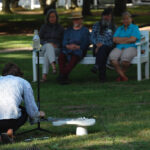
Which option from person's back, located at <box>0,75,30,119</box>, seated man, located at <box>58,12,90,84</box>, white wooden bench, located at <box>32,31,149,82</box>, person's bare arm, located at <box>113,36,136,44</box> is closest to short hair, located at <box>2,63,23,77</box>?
person's back, located at <box>0,75,30,119</box>

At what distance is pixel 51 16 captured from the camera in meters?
11.8

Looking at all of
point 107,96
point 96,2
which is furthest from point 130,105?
point 96,2

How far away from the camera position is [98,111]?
7938mm

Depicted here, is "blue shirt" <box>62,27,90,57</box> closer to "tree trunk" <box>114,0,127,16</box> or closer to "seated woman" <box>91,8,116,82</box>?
"seated woman" <box>91,8,116,82</box>

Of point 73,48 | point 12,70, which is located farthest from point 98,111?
point 73,48

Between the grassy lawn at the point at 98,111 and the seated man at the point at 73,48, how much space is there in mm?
324

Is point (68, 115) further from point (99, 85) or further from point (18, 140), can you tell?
point (99, 85)

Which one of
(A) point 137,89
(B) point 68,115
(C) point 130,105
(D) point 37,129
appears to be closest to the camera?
(D) point 37,129

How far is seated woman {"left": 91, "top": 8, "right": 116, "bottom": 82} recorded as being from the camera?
444 inches

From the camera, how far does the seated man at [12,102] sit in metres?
5.97

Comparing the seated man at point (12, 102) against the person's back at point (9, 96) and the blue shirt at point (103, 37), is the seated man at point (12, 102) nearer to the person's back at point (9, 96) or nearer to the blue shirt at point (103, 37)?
the person's back at point (9, 96)

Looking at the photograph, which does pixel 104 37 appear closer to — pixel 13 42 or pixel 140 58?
pixel 140 58

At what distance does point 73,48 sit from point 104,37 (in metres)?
0.68

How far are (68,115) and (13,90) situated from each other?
75.3 inches
